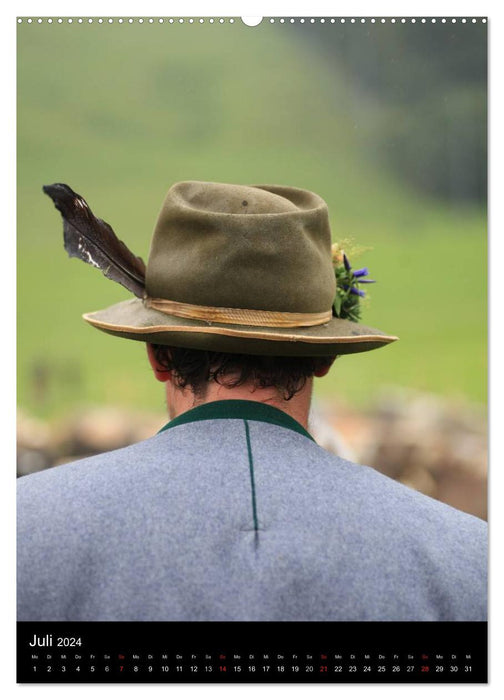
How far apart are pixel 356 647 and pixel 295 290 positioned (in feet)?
2.39

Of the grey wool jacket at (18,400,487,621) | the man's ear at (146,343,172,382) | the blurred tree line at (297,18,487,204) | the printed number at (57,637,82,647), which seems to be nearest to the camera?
the grey wool jacket at (18,400,487,621)

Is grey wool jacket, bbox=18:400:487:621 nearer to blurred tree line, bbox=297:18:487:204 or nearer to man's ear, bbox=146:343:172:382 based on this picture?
man's ear, bbox=146:343:172:382

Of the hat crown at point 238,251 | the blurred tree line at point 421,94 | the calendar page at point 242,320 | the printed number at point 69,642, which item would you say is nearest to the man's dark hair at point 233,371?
the calendar page at point 242,320

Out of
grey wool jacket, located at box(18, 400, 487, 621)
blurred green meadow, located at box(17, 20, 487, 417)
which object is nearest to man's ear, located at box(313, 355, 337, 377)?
grey wool jacket, located at box(18, 400, 487, 621)

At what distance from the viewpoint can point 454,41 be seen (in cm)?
212

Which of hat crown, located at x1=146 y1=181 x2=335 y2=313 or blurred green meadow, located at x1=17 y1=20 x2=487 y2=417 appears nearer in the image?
hat crown, located at x1=146 y1=181 x2=335 y2=313

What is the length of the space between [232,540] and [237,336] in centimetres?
40

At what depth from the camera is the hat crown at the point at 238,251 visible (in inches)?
65.3

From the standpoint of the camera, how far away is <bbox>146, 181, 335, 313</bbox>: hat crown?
1.66 metres

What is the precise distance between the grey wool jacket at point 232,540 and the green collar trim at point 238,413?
20mm

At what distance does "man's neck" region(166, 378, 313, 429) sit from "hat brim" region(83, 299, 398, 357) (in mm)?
80

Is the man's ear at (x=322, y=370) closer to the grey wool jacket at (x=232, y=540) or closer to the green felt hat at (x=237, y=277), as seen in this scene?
the green felt hat at (x=237, y=277)

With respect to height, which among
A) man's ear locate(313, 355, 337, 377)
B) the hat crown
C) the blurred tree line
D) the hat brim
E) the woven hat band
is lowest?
man's ear locate(313, 355, 337, 377)
